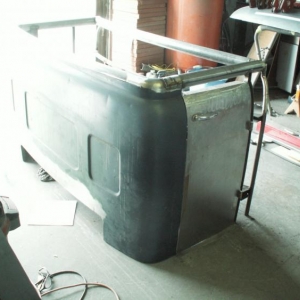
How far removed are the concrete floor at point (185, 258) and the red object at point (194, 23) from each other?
7.16 ft

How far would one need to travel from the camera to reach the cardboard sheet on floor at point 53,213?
211 cm

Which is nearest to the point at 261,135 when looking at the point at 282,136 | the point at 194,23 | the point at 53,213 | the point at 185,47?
the point at 185,47

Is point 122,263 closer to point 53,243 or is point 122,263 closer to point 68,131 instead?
point 53,243

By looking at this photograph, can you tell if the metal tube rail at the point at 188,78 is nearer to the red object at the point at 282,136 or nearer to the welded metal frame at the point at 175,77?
the welded metal frame at the point at 175,77

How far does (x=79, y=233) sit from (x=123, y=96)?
825mm

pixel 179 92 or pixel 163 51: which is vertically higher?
pixel 179 92

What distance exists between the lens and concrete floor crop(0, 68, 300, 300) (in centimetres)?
172

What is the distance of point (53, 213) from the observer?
7.16 feet

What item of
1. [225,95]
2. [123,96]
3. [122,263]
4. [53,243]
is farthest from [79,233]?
[225,95]

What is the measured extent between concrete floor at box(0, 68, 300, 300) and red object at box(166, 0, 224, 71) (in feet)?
7.16

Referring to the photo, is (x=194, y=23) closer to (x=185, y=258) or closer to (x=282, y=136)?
(x=282, y=136)

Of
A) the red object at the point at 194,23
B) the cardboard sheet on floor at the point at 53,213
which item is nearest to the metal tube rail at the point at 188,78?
the cardboard sheet on floor at the point at 53,213

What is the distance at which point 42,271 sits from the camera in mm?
1774

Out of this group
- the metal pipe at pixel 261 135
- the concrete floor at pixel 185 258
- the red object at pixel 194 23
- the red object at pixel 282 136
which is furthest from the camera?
the red object at pixel 194 23
